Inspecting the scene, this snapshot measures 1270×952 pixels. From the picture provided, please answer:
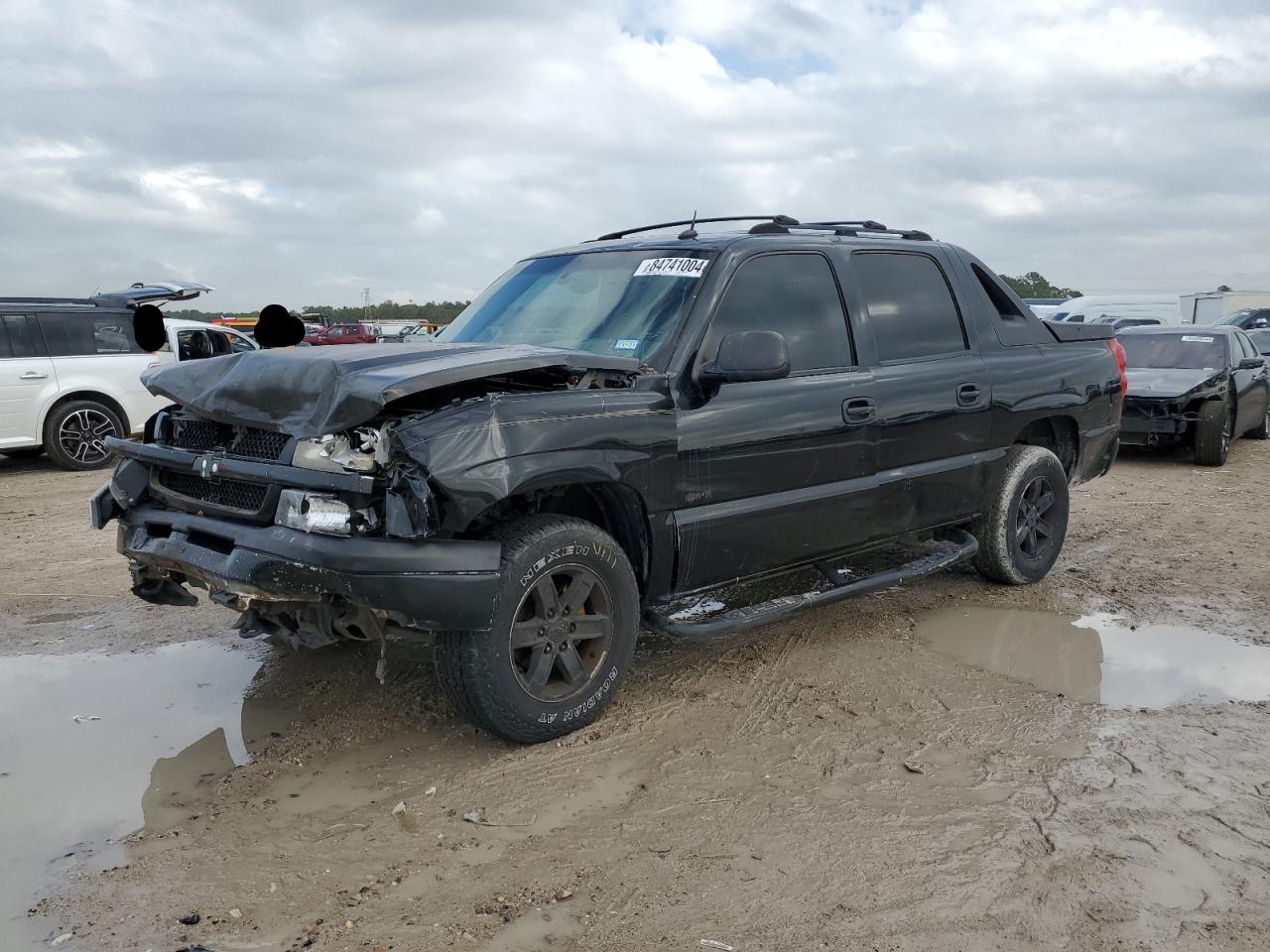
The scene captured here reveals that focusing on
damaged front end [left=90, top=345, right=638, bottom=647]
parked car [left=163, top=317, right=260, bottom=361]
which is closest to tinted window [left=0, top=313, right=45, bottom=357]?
parked car [left=163, top=317, right=260, bottom=361]

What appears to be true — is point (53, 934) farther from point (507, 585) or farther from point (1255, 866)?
point (1255, 866)

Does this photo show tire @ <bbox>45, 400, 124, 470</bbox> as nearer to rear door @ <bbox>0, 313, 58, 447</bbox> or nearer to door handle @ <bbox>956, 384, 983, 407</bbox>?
rear door @ <bbox>0, 313, 58, 447</bbox>

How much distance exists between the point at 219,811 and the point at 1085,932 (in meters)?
2.58

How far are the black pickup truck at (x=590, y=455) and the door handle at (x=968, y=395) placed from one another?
0.02m

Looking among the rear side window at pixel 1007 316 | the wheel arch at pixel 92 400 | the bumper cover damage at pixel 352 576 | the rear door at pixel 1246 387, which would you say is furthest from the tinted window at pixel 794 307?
the wheel arch at pixel 92 400

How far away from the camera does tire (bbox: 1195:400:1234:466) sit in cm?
1100

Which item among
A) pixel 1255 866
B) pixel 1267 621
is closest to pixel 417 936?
pixel 1255 866

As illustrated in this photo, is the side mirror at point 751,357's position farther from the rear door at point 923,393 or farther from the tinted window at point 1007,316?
the tinted window at point 1007,316

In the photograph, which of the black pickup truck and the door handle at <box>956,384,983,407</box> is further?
the door handle at <box>956,384,983,407</box>

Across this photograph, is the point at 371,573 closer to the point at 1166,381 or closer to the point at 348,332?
the point at 1166,381

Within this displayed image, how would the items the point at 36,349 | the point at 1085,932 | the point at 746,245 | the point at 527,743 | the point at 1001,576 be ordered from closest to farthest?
the point at 1085,932 < the point at 527,743 < the point at 746,245 < the point at 1001,576 < the point at 36,349

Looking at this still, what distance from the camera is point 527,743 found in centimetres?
380

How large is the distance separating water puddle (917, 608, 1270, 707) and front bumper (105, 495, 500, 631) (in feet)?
8.28

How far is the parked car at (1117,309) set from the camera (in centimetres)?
2033
